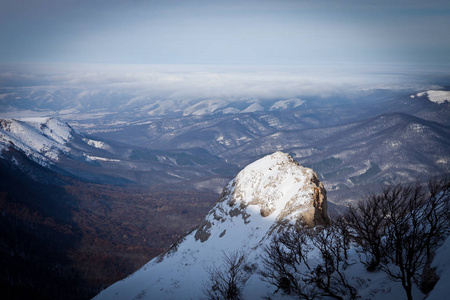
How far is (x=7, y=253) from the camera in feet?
418

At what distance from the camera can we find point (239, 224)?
6256 cm

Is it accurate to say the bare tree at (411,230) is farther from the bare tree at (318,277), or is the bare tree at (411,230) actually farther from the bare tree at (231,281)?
the bare tree at (231,281)

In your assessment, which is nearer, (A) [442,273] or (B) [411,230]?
(A) [442,273]

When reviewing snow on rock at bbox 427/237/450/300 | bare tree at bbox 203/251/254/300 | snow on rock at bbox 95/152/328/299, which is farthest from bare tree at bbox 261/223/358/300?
snow on rock at bbox 95/152/328/299

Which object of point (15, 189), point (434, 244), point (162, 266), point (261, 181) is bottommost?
point (15, 189)

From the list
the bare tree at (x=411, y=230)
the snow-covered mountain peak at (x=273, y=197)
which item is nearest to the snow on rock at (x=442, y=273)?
the bare tree at (x=411, y=230)

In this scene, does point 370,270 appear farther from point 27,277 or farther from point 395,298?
point 27,277

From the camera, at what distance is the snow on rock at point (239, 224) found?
2053 inches

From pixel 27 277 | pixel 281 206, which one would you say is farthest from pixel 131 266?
pixel 281 206

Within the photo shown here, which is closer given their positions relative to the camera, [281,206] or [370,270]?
[370,270]

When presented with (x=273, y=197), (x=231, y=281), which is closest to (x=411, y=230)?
(x=231, y=281)

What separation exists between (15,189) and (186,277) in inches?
7356

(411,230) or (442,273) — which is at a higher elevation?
(442,273)

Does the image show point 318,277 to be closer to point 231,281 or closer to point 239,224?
point 231,281
